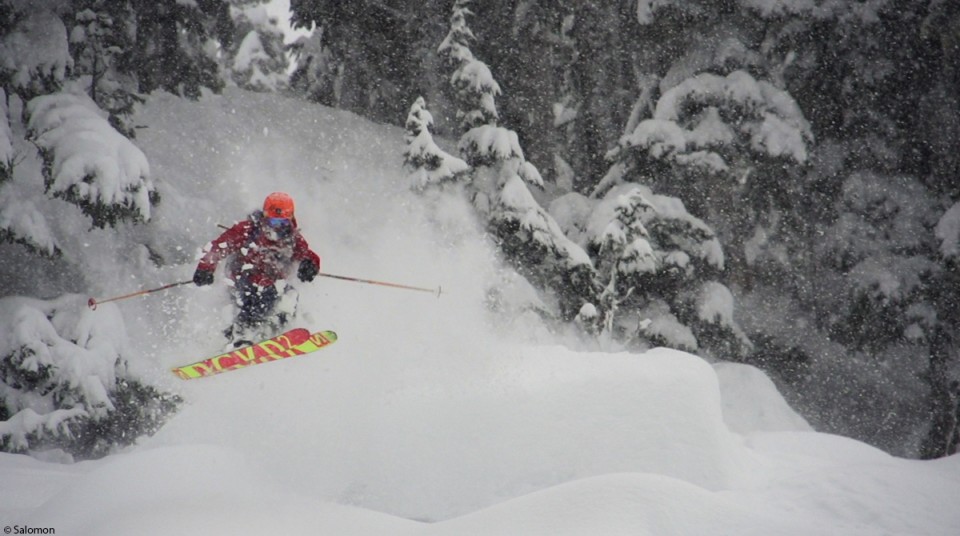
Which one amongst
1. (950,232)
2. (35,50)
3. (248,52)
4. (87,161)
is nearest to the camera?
(87,161)

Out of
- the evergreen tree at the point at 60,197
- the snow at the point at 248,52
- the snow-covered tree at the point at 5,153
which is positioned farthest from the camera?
the snow at the point at 248,52

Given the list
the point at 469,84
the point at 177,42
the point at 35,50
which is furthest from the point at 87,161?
the point at 469,84

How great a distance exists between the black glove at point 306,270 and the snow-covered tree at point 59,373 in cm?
273

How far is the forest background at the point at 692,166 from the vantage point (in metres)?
13.2

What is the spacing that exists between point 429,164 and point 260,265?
5.69 metres

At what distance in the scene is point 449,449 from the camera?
6.77 m

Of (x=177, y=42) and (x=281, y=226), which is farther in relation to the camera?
(x=177, y=42)

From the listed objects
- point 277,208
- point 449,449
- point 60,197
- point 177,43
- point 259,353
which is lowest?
point 259,353

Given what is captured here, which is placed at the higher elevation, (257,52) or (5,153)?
(257,52)

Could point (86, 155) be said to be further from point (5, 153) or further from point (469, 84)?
point (469, 84)

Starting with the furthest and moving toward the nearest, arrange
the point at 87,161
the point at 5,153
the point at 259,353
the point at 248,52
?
the point at 248,52 → the point at 259,353 → the point at 87,161 → the point at 5,153

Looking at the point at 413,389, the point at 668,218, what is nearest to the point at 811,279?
the point at 668,218

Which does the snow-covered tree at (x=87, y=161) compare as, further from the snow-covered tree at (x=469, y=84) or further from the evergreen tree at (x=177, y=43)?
the snow-covered tree at (x=469, y=84)

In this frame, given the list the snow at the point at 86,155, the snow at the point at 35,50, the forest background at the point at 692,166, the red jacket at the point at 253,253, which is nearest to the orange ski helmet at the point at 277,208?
the red jacket at the point at 253,253
